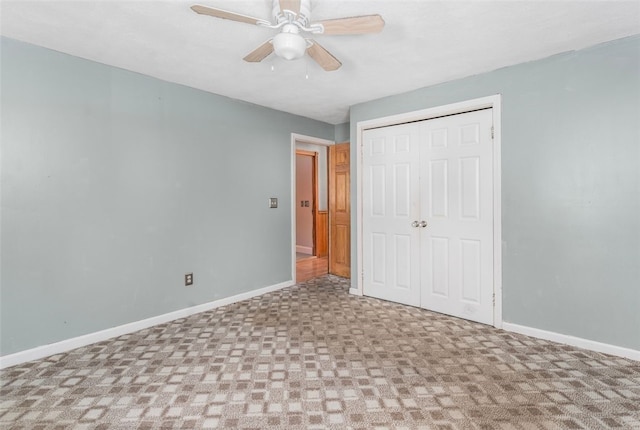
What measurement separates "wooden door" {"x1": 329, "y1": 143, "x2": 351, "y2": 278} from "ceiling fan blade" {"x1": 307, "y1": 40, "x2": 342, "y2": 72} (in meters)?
2.75

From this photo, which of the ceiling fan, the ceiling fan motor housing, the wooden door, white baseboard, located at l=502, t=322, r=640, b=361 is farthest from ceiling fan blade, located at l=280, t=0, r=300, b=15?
the wooden door

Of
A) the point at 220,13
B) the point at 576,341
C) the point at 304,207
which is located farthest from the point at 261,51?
the point at 304,207

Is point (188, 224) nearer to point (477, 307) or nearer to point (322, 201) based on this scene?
point (477, 307)

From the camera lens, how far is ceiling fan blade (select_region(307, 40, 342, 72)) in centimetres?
229

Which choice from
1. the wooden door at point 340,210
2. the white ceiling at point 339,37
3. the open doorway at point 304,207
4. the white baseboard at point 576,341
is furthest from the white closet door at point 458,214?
the open doorway at point 304,207

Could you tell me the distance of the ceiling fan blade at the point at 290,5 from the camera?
182 centimetres

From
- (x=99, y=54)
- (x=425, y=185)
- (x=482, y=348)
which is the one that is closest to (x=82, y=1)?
(x=99, y=54)

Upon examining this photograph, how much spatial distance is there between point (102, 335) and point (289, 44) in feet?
9.61

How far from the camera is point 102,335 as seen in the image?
10.1ft

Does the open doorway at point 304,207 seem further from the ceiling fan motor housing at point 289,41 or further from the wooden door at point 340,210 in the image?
the ceiling fan motor housing at point 289,41

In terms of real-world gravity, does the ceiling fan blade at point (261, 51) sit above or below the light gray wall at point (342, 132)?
below

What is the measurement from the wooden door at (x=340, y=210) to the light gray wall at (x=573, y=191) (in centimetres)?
231

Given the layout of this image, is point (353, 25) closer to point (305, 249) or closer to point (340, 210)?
point (340, 210)

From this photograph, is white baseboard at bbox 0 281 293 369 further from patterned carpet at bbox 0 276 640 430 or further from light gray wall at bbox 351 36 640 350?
light gray wall at bbox 351 36 640 350
